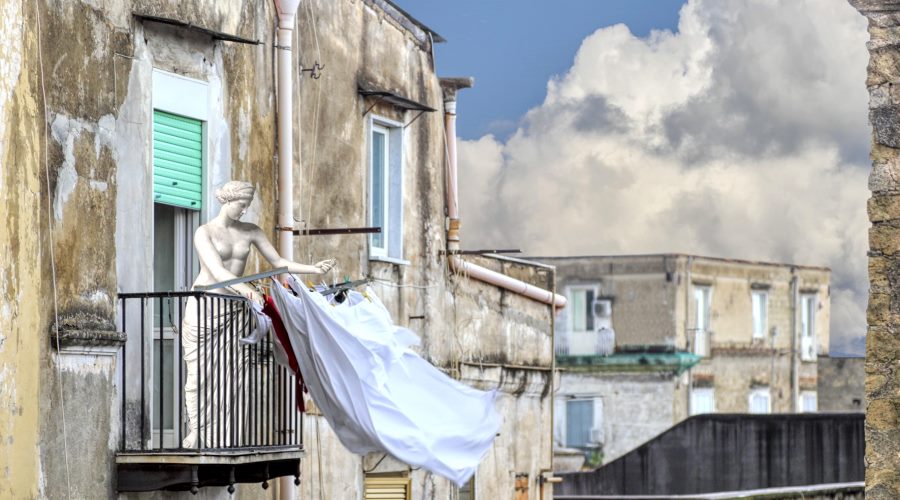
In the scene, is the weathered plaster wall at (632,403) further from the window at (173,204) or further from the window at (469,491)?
the window at (173,204)

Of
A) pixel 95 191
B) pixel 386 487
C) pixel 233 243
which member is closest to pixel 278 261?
pixel 233 243

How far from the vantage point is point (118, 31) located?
13.8 metres

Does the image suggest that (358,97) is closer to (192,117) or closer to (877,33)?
(192,117)

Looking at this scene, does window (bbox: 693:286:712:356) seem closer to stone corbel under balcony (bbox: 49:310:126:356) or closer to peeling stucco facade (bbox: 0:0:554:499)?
peeling stucco facade (bbox: 0:0:554:499)

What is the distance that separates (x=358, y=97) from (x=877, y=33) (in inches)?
260

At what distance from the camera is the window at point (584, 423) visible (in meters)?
54.3

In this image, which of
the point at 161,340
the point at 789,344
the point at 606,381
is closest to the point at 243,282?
the point at 161,340

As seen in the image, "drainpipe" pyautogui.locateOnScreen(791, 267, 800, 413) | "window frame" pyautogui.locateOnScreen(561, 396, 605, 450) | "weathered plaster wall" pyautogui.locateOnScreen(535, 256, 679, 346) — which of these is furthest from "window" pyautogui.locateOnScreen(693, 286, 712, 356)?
"drainpipe" pyautogui.locateOnScreen(791, 267, 800, 413)

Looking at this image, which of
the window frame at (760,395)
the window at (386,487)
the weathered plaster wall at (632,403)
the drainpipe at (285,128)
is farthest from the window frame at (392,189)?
the window frame at (760,395)

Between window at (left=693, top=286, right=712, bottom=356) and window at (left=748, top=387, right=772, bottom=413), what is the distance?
10.5 feet

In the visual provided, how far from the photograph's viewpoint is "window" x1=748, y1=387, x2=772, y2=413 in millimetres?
57938

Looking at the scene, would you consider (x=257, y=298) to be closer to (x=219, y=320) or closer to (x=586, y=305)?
(x=219, y=320)

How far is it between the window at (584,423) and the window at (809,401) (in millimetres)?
8842

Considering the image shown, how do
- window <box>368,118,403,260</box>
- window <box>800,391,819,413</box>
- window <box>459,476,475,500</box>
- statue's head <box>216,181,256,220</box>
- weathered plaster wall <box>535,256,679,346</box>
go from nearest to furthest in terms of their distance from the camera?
1. statue's head <box>216,181,256,220</box>
2. window <box>368,118,403,260</box>
3. window <box>459,476,475,500</box>
4. weathered plaster wall <box>535,256,679,346</box>
5. window <box>800,391,819,413</box>
